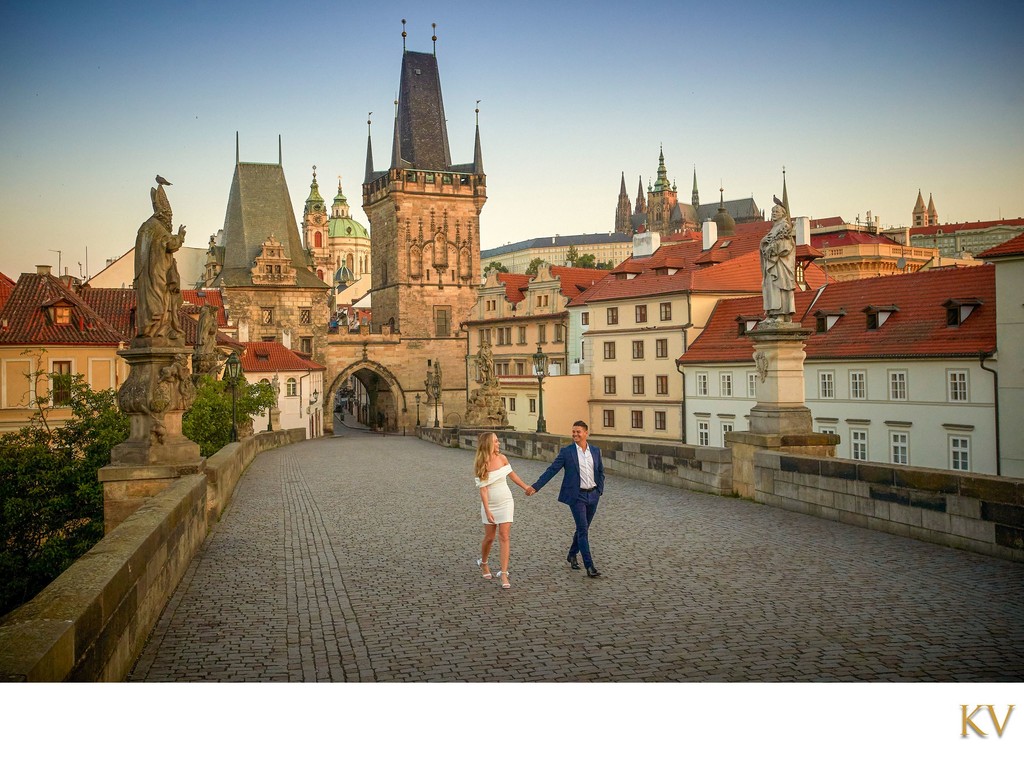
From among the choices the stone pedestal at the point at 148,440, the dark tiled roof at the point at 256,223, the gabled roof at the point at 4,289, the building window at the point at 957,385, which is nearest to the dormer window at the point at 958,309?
the building window at the point at 957,385

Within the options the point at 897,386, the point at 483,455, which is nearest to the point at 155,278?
the point at 483,455

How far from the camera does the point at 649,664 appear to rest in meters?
5.21

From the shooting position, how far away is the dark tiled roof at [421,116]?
67438 mm

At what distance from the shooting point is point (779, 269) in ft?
40.2

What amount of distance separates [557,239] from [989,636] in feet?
564

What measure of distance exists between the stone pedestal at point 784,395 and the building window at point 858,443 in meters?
21.8

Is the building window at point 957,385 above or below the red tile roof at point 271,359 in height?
below

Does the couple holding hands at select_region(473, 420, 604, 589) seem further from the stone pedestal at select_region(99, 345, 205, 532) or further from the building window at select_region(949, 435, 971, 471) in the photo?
the building window at select_region(949, 435, 971, 471)

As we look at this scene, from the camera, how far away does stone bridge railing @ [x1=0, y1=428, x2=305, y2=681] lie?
12.7ft

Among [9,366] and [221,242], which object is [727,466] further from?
[221,242]

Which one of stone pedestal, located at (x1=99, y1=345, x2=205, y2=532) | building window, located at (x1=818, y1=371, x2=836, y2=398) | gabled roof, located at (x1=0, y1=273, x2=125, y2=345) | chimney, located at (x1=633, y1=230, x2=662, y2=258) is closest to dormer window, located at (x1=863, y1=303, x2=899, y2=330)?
building window, located at (x1=818, y1=371, x2=836, y2=398)

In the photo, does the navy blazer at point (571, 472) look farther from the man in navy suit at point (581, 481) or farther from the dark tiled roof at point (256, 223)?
the dark tiled roof at point (256, 223)

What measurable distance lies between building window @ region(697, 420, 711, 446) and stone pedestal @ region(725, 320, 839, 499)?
94.5 ft
